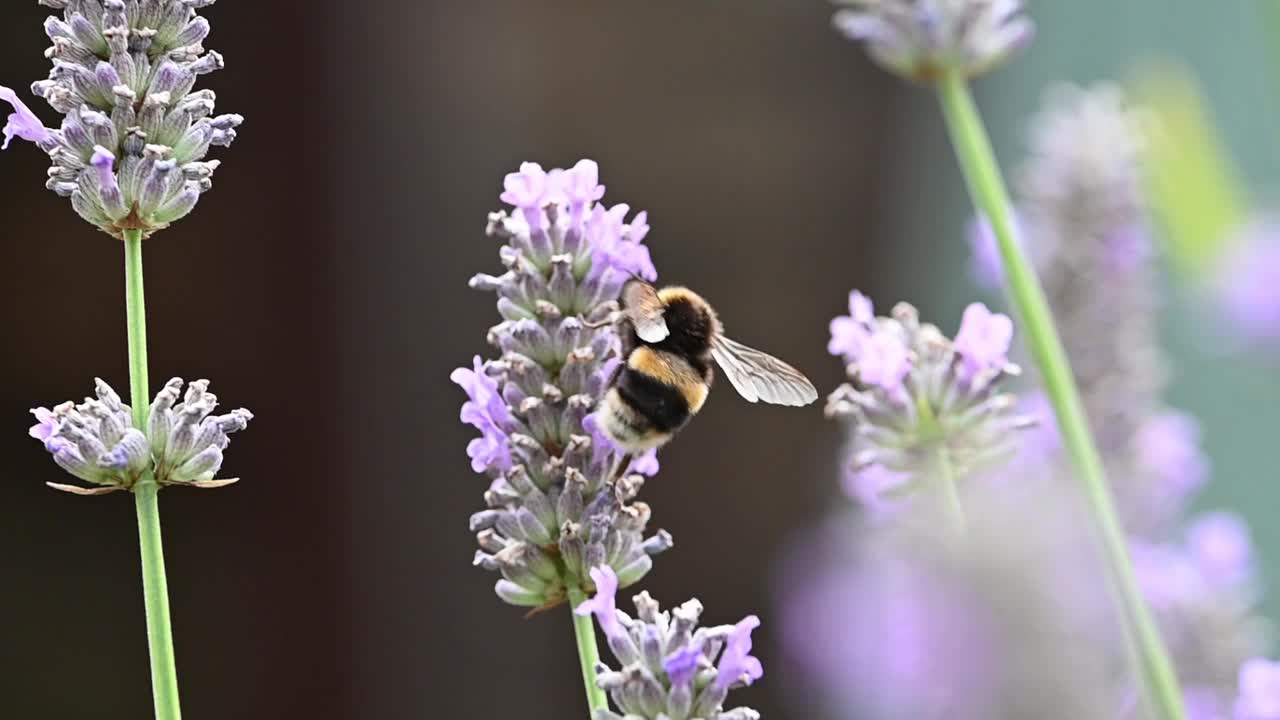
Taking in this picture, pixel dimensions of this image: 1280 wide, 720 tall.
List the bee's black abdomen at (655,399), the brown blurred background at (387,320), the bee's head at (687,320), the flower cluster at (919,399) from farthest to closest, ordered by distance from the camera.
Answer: the brown blurred background at (387,320) < the bee's head at (687,320) < the bee's black abdomen at (655,399) < the flower cluster at (919,399)

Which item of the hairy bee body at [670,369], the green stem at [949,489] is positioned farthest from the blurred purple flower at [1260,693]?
the hairy bee body at [670,369]

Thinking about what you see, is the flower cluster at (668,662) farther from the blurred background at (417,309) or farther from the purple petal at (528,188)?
the blurred background at (417,309)

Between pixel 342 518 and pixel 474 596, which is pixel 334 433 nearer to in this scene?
pixel 342 518

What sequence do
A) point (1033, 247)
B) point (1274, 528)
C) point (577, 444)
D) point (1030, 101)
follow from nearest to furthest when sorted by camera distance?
point (577, 444)
point (1033, 247)
point (1274, 528)
point (1030, 101)

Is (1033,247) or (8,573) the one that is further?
(8,573)

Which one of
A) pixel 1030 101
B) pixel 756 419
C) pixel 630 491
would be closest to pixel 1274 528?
pixel 756 419

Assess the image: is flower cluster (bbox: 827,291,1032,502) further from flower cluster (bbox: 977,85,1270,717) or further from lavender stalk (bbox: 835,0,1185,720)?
flower cluster (bbox: 977,85,1270,717)

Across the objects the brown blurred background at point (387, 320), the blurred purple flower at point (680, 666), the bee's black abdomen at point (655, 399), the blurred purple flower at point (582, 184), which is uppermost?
the brown blurred background at point (387, 320)
